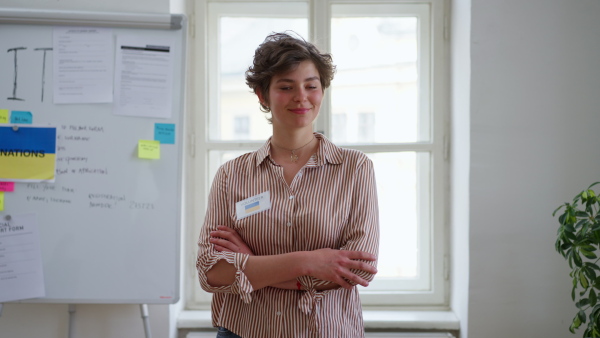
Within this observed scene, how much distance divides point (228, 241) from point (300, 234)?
8.5 inches

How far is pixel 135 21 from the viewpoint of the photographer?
2.25 metres

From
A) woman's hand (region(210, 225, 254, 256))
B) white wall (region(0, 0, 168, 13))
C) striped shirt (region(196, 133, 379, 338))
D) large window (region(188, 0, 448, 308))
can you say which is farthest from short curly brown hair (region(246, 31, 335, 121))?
large window (region(188, 0, 448, 308))

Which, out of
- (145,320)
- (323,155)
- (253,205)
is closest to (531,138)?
(323,155)

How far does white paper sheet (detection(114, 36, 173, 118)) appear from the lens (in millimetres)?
2242

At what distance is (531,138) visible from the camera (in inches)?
95.6

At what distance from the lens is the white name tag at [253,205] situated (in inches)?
65.1

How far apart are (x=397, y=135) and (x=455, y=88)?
1.17ft

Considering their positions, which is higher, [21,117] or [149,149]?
[21,117]

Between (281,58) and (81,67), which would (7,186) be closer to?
(81,67)

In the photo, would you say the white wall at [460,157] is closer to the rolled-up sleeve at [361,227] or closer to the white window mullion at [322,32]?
the white window mullion at [322,32]

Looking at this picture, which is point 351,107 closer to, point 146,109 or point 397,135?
point 397,135

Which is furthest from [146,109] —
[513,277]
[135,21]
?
[513,277]

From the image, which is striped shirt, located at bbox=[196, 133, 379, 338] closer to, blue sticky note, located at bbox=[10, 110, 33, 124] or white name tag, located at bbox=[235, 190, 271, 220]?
white name tag, located at bbox=[235, 190, 271, 220]

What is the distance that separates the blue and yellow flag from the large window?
30.3 inches
